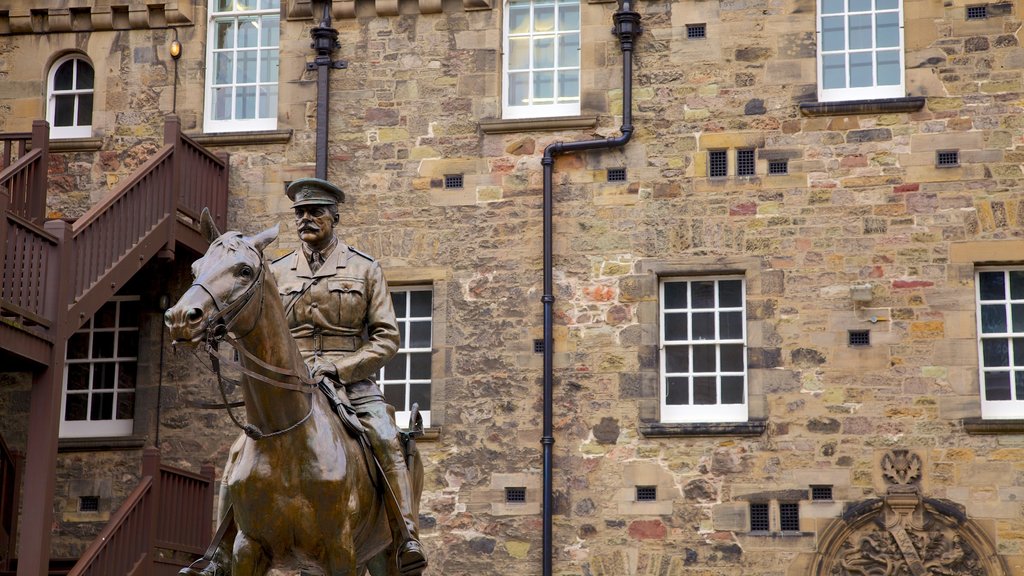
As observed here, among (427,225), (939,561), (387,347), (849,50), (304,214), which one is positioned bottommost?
(939,561)

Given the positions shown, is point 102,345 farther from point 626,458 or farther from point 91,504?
point 626,458

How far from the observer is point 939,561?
17.2 meters

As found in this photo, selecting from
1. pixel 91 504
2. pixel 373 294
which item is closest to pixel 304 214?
pixel 373 294

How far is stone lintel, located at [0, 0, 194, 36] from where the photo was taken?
19859mm

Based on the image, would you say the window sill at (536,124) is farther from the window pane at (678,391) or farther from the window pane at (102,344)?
the window pane at (102,344)

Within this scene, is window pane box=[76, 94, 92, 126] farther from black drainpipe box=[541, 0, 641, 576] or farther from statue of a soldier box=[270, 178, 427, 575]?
statue of a soldier box=[270, 178, 427, 575]

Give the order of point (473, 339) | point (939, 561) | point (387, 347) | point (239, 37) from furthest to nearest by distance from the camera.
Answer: point (239, 37) < point (473, 339) < point (939, 561) < point (387, 347)

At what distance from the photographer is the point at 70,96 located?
20.2 meters

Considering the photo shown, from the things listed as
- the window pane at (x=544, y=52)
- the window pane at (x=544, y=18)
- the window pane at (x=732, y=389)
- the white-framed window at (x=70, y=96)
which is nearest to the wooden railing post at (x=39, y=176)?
the white-framed window at (x=70, y=96)

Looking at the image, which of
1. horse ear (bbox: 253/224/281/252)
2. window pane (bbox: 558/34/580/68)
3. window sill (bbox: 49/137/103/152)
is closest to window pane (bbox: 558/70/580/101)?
window pane (bbox: 558/34/580/68)

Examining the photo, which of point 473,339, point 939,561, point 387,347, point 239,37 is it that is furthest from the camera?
point 239,37

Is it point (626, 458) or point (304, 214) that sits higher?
point (304, 214)

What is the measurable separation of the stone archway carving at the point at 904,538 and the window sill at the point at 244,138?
7.11 meters

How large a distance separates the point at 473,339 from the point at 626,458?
203 cm
